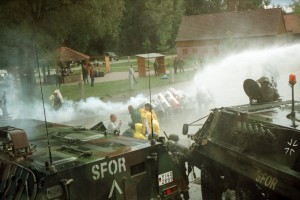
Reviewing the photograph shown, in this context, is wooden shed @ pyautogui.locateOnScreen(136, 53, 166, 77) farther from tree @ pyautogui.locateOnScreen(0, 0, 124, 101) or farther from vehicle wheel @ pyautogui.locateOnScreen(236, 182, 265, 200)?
vehicle wheel @ pyautogui.locateOnScreen(236, 182, 265, 200)

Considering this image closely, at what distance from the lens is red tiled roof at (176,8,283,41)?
50656 millimetres

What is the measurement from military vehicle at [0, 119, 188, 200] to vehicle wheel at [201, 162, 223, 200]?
1478 mm

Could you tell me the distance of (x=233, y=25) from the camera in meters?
54.3

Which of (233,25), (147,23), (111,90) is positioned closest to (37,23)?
(111,90)

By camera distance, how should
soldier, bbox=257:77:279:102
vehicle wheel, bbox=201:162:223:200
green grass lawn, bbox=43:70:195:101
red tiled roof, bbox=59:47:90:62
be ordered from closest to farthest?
1. vehicle wheel, bbox=201:162:223:200
2. soldier, bbox=257:77:279:102
3. green grass lawn, bbox=43:70:195:101
4. red tiled roof, bbox=59:47:90:62

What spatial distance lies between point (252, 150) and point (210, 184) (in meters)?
1.28

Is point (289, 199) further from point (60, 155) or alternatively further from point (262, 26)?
point (262, 26)

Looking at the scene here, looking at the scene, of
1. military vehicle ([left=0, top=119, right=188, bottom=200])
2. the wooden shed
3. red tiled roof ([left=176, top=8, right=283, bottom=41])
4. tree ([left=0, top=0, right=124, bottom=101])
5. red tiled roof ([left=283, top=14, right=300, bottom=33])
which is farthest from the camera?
red tiled roof ([left=283, top=14, right=300, bottom=33])

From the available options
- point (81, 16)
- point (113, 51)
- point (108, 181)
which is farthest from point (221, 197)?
point (113, 51)

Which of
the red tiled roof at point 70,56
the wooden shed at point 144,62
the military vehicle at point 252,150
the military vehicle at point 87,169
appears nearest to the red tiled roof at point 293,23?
the wooden shed at point 144,62

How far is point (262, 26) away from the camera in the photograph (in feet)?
168

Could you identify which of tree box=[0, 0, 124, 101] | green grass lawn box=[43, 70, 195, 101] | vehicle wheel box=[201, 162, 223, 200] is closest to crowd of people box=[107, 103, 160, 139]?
vehicle wheel box=[201, 162, 223, 200]

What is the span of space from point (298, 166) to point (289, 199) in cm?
48

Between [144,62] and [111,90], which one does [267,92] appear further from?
[144,62]
